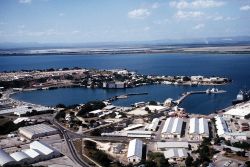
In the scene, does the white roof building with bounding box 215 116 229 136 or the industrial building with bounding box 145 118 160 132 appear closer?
the white roof building with bounding box 215 116 229 136

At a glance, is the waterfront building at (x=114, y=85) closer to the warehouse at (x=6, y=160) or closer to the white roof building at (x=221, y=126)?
the white roof building at (x=221, y=126)

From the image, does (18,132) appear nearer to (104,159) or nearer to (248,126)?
(104,159)

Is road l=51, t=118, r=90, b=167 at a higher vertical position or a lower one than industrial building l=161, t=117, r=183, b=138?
lower

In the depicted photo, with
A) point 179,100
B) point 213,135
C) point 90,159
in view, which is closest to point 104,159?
point 90,159

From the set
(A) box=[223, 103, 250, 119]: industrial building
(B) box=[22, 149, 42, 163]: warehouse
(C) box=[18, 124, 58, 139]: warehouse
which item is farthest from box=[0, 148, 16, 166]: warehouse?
(A) box=[223, 103, 250, 119]: industrial building

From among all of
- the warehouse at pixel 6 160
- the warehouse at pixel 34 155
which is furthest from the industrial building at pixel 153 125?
the warehouse at pixel 6 160

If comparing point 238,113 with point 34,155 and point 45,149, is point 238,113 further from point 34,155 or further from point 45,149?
point 34,155

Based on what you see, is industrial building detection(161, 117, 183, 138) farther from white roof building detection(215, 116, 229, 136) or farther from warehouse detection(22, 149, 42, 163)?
warehouse detection(22, 149, 42, 163)
